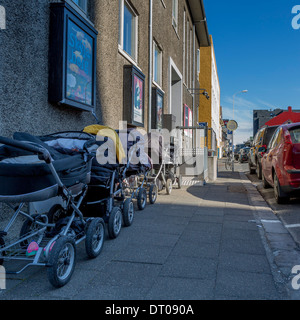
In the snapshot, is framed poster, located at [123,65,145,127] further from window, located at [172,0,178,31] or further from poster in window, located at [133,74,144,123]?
window, located at [172,0,178,31]

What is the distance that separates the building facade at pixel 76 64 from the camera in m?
4.36

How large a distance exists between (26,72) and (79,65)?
1.49 metres

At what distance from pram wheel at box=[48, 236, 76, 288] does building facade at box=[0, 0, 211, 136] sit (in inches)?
67.8

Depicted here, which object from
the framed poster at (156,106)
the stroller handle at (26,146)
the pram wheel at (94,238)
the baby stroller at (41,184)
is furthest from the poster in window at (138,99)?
the stroller handle at (26,146)

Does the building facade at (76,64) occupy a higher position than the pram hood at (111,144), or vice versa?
the building facade at (76,64)

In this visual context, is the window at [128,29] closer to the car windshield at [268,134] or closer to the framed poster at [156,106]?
the framed poster at [156,106]

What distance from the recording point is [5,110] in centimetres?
411

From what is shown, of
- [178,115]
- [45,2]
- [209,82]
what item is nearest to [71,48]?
[45,2]

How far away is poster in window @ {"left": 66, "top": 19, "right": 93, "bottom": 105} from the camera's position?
5.60 m

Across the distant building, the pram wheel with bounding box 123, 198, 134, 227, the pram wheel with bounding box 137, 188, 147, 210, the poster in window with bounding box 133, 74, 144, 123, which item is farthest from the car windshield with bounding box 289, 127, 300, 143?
the distant building

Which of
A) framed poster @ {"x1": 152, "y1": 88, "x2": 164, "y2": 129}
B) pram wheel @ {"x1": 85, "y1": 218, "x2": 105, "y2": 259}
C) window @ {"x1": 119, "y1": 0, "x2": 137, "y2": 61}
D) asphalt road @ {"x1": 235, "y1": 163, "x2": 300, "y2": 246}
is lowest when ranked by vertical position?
asphalt road @ {"x1": 235, "y1": 163, "x2": 300, "y2": 246}

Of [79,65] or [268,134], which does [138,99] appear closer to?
[79,65]

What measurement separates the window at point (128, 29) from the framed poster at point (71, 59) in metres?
2.89
